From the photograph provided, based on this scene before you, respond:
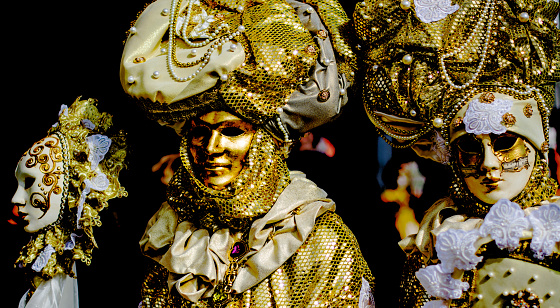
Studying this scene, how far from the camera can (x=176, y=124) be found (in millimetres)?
2117

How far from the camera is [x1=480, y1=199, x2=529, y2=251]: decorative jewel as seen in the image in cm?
161

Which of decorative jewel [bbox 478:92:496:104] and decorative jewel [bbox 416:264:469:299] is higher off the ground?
decorative jewel [bbox 478:92:496:104]

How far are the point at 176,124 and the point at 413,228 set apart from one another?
3.09 feet

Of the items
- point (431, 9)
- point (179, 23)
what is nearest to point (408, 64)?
point (431, 9)

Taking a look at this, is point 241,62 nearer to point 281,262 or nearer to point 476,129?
point 281,262

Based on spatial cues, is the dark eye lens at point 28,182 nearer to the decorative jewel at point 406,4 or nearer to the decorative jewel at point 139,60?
the decorative jewel at point 139,60

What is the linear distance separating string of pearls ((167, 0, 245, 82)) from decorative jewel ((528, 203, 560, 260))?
3.08 feet

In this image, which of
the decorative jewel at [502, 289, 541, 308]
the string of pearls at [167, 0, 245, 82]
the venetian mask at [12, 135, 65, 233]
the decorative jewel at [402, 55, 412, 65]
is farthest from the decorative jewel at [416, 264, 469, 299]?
the venetian mask at [12, 135, 65, 233]

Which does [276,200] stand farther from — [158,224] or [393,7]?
[393,7]

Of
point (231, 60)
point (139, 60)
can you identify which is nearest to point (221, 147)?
point (231, 60)

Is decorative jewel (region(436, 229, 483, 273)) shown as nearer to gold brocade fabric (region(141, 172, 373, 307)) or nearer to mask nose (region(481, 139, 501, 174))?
mask nose (region(481, 139, 501, 174))

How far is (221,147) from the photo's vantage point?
1996 millimetres

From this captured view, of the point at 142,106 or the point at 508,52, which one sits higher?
the point at 508,52

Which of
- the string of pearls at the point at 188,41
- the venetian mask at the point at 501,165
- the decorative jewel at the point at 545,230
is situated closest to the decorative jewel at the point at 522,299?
the decorative jewel at the point at 545,230
